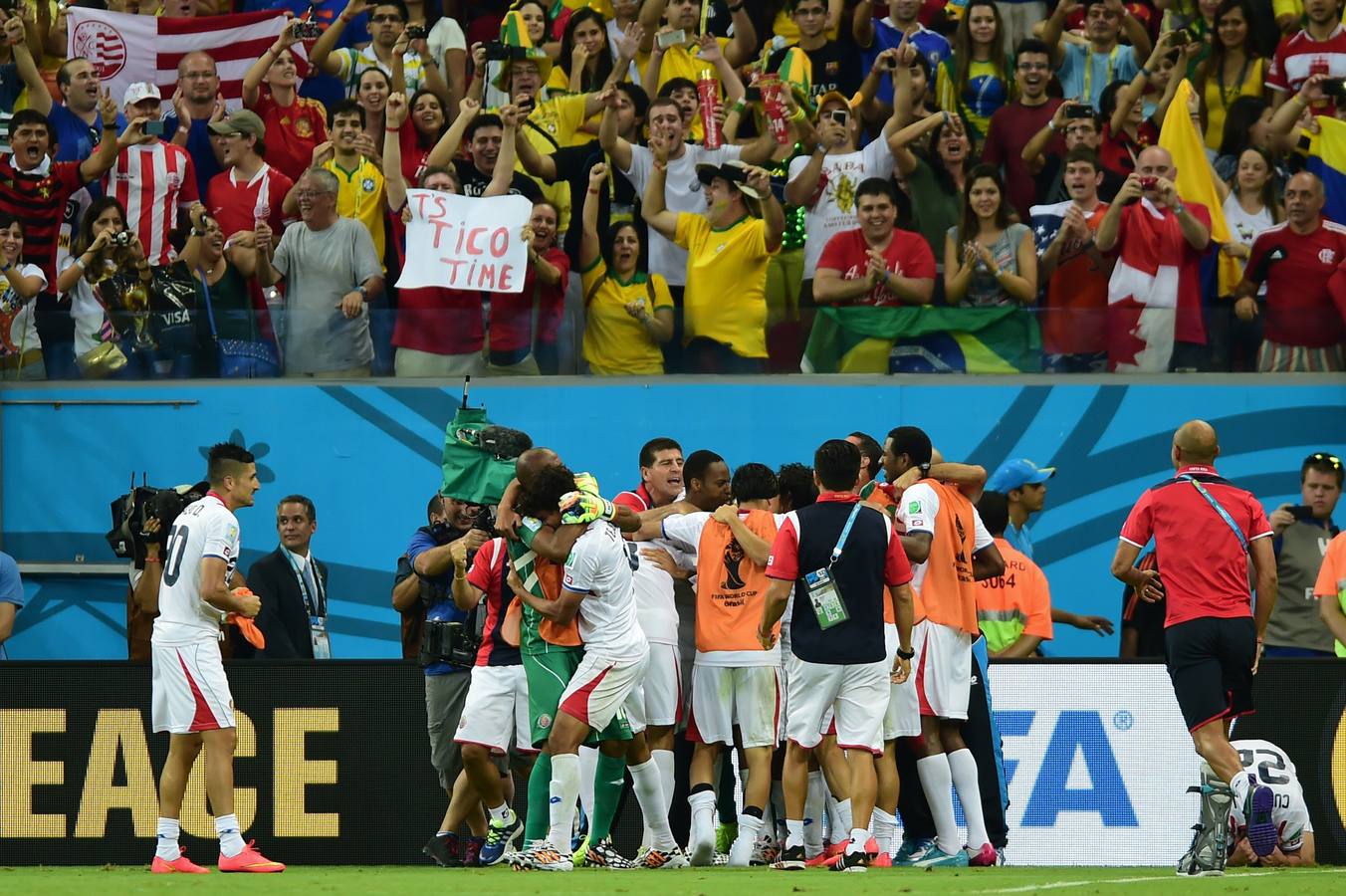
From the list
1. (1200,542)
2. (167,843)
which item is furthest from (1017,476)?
(167,843)

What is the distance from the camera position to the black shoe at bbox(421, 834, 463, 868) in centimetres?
1111

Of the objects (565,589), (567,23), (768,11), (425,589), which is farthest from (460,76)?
(565,589)

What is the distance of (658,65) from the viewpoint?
1661cm

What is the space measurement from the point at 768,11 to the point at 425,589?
7962 mm

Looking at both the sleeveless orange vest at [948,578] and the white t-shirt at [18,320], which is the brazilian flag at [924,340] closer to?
the sleeveless orange vest at [948,578]

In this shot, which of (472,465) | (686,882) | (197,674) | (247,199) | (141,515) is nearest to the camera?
(686,882)

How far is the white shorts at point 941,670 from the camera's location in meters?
10.8

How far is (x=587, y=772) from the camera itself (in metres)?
10.6

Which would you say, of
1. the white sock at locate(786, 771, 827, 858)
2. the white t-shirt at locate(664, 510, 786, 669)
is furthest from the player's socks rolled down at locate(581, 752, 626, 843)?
the white sock at locate(786, 771, 827, 858)

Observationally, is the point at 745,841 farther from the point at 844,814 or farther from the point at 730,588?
the point at 730,588

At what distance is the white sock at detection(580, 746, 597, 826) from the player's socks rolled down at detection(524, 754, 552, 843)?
1.21 feet

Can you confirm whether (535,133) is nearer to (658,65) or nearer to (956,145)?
(658,65)

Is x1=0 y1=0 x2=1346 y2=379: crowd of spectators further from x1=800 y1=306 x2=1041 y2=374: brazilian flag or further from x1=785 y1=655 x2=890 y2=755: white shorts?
x1=785 y1=655 x2=890 y2=755: white shorts

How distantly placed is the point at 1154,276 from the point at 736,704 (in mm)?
5402
